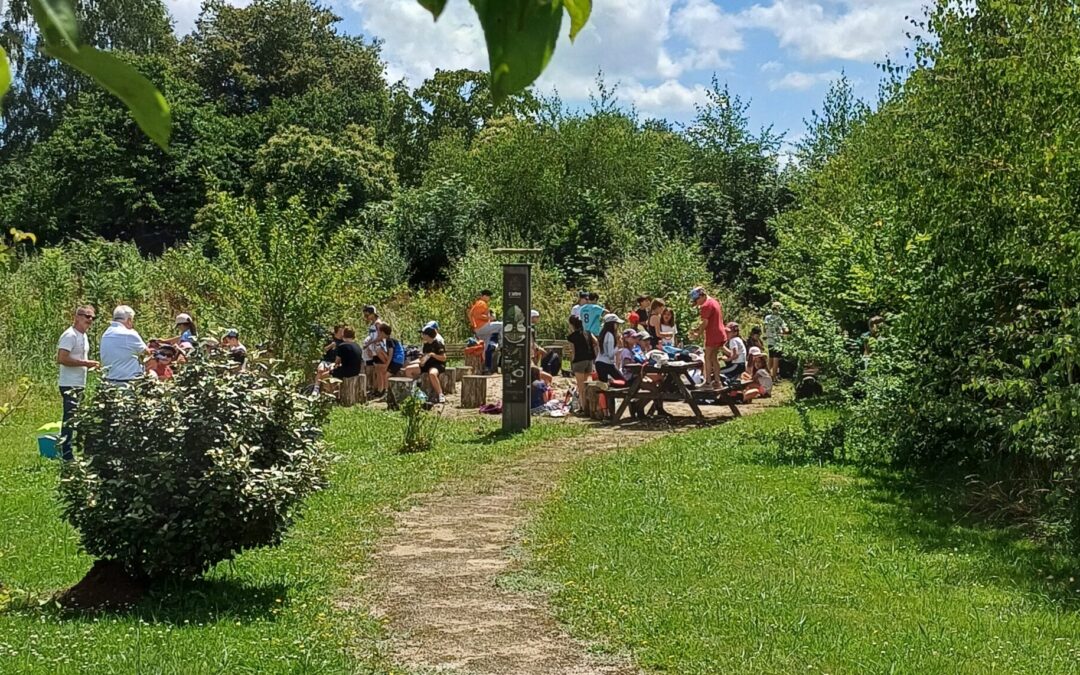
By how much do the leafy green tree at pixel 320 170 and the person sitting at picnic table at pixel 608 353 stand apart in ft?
67.2

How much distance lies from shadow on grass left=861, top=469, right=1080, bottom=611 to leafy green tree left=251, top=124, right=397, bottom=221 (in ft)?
86.2

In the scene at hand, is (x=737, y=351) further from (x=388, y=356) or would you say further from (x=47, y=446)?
(x=47, y=446)

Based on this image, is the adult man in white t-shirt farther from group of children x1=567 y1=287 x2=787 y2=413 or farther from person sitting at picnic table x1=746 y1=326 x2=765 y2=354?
person sitting at picnic table x1=746 y1=326 x2=765 y2=354

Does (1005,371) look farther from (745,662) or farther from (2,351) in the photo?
(2,351)

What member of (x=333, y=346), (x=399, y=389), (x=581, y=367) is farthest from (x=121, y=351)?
(x=581, y=367)

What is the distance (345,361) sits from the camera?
1734cm

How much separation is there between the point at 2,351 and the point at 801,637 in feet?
55.7

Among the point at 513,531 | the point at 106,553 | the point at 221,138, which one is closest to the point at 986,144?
the point at 513,531

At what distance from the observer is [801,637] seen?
6.01 metres

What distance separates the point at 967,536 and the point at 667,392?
6420mm

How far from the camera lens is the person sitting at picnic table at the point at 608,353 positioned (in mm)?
15734

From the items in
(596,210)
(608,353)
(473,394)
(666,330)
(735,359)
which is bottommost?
(473,394)

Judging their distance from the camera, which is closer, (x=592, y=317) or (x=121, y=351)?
(x=121, y=351)

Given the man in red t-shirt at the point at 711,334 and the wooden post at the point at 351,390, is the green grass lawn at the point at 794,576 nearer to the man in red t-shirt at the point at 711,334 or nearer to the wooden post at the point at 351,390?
the man in red t-shirt at the point at 711,334
